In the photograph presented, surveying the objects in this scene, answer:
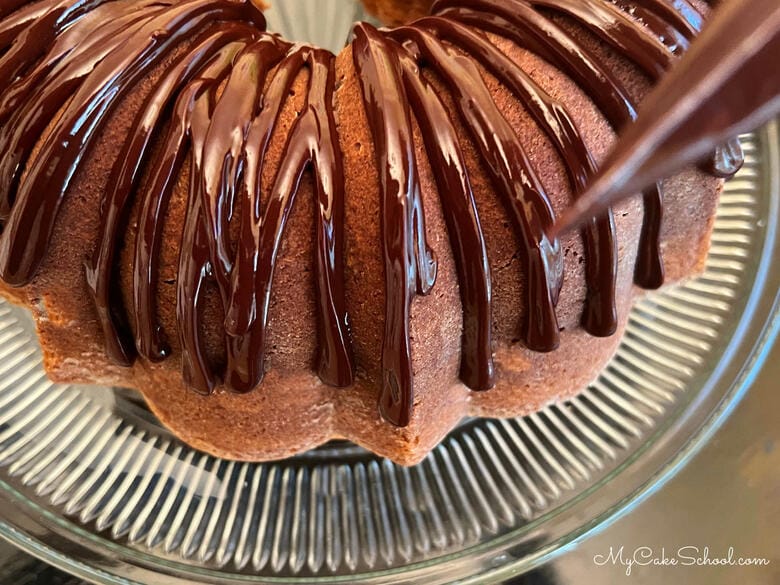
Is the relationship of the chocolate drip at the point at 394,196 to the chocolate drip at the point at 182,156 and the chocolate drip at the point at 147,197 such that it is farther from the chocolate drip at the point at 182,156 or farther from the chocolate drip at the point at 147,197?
the chocolate drip at the point at 147,197

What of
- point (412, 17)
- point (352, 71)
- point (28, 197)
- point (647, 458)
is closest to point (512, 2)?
point (352, 71)

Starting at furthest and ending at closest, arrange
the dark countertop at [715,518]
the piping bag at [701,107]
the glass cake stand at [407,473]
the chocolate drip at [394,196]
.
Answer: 1. the dark countertop at [715,518]
2. the glass cake stand at [407,473]
3. the chocolate drip at [394,196]
4. the piping bag at [701,107]

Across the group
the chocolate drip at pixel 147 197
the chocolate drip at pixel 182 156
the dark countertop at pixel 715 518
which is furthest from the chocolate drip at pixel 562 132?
the dark countertop at pixel 715 518

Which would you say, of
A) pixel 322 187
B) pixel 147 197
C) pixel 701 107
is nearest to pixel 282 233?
pixel 322 187

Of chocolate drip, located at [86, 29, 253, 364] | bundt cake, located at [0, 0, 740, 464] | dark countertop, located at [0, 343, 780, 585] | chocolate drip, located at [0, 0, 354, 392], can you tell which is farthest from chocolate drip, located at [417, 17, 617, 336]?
dark countertop, located at [0, 343, 780, 585]

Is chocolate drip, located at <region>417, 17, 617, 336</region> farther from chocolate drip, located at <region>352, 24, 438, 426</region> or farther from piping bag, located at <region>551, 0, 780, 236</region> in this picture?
piping bag, located at <region>551, 0, 780, 236</region>

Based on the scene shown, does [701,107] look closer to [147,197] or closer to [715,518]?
[147,197]
